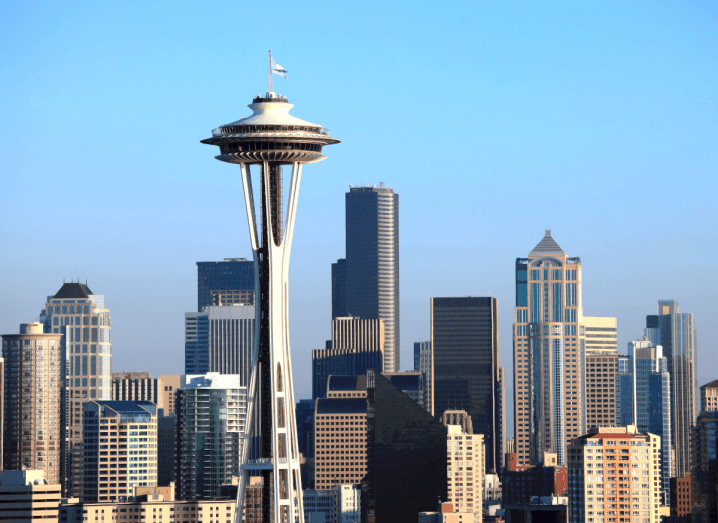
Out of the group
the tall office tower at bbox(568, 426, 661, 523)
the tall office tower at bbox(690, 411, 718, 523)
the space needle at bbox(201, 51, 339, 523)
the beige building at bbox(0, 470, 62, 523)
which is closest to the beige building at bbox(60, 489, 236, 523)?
the beige building at bbox(0, 470, 62, 523)

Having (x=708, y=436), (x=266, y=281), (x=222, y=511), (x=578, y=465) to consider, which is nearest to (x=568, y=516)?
(x=578, y=465)

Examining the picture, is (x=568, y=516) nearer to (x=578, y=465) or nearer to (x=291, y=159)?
(x=578, y=465)

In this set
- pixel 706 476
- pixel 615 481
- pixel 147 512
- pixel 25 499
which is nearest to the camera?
pixel 615 481

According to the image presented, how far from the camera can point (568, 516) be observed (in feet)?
570

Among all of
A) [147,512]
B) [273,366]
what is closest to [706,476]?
[147,512]

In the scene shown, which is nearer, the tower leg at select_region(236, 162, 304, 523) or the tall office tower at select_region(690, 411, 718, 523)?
the tower leg at select_region(236, 162, 304, 523)

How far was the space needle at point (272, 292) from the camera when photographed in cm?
12531

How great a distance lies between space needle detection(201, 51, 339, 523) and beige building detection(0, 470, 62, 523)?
62270 millimetres

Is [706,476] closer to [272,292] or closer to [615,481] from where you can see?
[615,481]

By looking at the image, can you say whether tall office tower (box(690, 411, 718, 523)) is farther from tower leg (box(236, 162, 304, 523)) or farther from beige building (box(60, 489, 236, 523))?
tower leg (box(236, 162, 304, 523))

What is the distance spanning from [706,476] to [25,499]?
3112 inches

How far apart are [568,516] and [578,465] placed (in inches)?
307

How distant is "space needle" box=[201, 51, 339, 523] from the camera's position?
125 meters

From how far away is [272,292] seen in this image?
12488cm
